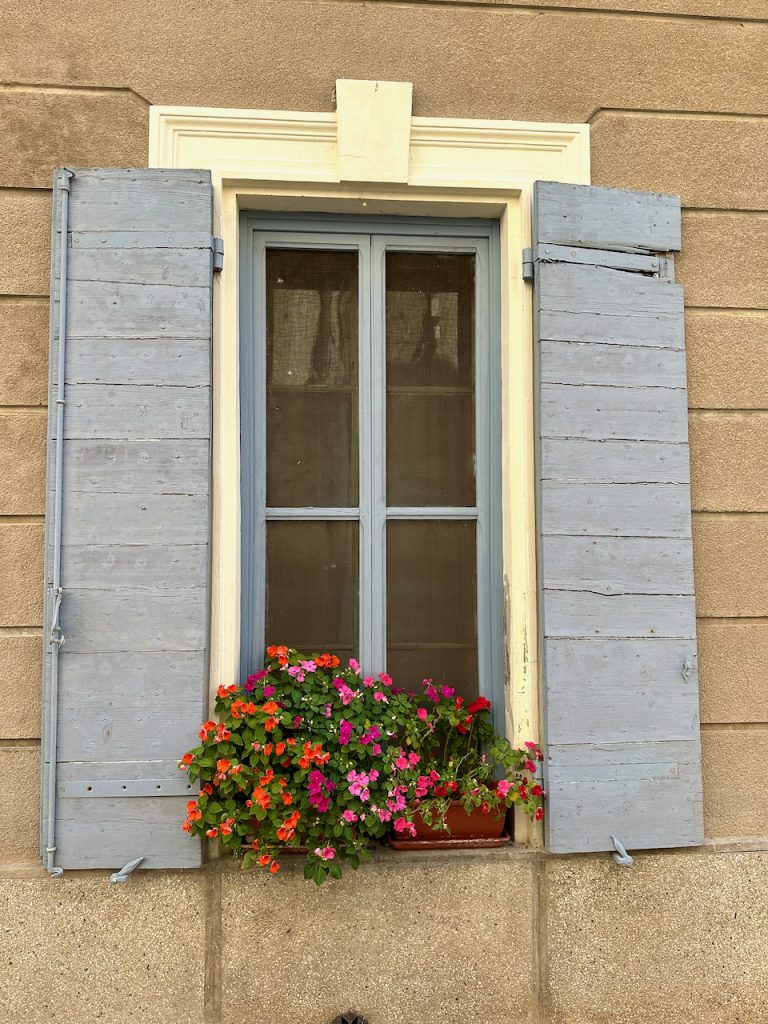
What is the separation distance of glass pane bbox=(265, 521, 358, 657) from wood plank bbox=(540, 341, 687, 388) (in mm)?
821

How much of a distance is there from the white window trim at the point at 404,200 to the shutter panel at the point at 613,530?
3.4 inches

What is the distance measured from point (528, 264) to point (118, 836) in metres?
2.13

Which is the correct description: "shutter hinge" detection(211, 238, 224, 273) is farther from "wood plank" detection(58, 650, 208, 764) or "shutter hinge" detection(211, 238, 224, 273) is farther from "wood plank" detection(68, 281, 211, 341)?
"wood plank" detection(58, 650, 208, 764)

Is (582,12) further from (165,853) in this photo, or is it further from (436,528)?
(165,853)

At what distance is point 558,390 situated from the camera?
7.89 ft

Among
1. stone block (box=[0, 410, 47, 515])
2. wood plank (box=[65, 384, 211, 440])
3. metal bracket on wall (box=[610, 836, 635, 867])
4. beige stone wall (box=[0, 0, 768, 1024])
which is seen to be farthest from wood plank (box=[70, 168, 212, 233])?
metal bracket on wall (box=[610, 836, 635, 867])

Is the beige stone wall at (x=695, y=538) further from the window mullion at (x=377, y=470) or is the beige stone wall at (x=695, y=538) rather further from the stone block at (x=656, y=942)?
the window mullion at (x=377, y=470)

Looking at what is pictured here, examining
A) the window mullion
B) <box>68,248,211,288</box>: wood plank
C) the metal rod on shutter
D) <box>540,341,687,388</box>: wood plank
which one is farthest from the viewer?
the window mullion

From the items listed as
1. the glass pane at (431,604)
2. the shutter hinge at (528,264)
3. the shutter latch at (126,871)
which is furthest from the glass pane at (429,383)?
the shutter latch at (126,871)

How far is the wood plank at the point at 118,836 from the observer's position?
2.21 meters

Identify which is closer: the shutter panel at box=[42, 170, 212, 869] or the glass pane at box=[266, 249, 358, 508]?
the shutter panel at box=[42, 170, 212, 869]

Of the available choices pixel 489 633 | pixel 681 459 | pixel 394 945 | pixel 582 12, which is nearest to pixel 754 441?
pixel 681 459

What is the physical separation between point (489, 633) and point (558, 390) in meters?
0.82

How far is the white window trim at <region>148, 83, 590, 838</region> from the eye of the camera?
7.85 ft
